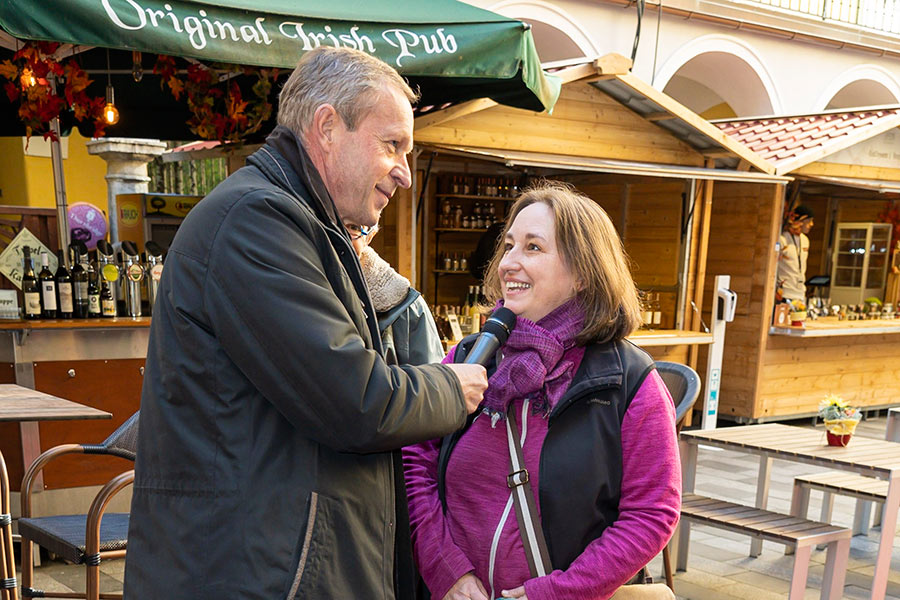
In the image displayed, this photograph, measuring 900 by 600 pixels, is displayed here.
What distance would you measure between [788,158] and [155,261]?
226 inches

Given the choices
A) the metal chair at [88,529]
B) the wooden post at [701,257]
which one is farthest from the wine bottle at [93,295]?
the wooden post at [701,257]

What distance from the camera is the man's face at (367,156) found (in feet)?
4.95

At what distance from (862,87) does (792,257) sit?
9968mm

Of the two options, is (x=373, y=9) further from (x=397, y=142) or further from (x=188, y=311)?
(x=188, y=311)

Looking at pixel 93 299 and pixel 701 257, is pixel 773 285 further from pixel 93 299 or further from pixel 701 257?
pixel 93 299

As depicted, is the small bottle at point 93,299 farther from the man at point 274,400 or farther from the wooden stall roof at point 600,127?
the man at point 274,400

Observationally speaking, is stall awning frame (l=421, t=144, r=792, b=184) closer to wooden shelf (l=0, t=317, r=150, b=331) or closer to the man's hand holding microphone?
wooden shelf (l=0, t=317, r=150, b=331)

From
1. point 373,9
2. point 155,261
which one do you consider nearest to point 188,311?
point 373,9

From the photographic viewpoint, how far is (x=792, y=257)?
27.9 feet

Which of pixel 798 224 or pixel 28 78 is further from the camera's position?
pixel 798 224

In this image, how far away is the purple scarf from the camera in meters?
1.86

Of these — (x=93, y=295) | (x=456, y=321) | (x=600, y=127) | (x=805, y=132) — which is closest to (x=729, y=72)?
(x=805, y=132)

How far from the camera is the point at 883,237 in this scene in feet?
34.5

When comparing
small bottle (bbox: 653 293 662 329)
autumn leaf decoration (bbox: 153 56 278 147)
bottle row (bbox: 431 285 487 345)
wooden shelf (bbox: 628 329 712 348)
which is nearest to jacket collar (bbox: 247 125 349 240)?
autumn leaf decoration (bbox: 153 56 278 147)
